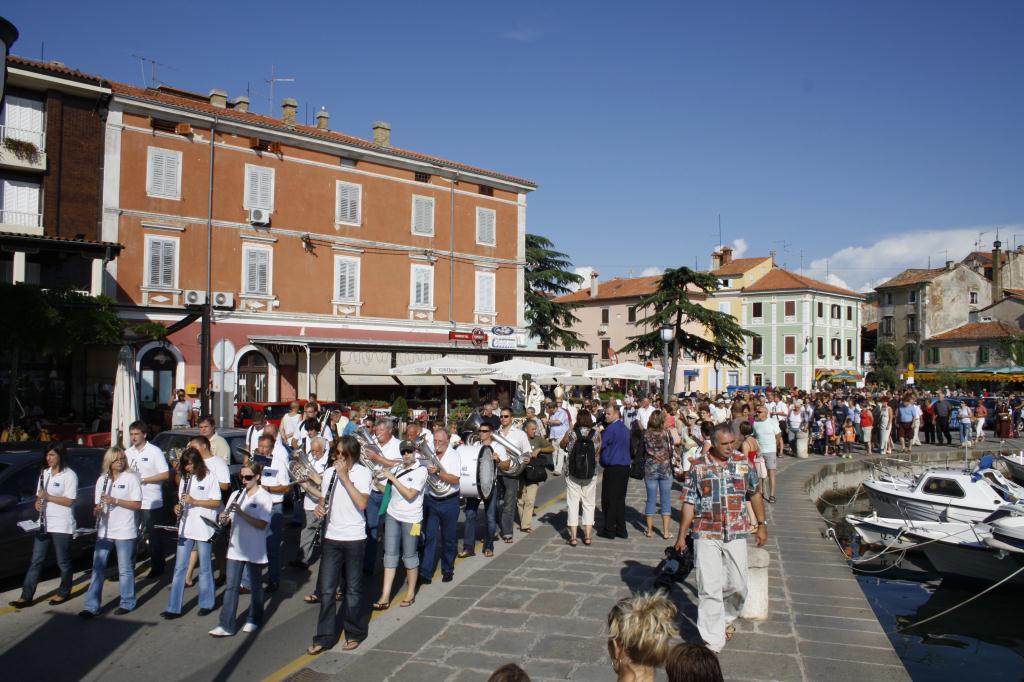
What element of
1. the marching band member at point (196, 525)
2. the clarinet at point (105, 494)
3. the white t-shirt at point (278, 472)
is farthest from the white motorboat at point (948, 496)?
the clarinet at point (105, 494)

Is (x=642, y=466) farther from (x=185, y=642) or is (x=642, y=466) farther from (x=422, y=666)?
(x=185, y=642)

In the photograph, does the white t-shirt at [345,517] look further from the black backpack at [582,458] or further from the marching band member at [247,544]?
the black backpack at [582,458]

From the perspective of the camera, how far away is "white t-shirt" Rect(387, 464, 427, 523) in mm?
7074

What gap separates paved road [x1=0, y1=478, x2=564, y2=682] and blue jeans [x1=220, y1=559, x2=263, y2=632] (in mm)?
144

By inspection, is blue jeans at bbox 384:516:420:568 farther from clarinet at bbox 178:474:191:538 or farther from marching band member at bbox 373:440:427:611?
clarinet at bbox 178:474:191:538

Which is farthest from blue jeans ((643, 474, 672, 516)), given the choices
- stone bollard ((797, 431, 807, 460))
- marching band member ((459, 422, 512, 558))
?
stone bollard ((797, 431, 807, 460))

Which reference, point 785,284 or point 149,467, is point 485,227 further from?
point 785,284

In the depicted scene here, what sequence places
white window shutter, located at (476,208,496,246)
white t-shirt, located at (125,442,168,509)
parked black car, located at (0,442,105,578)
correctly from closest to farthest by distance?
1. parked black car, located at (0,442,105,578)
2. white t-shirt, located at (125,442,168,509)
3. white window shutter, located at (476,208,496,246)

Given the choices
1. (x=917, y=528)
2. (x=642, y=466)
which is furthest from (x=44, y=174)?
(x=917, y=528)

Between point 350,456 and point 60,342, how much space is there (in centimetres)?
1525

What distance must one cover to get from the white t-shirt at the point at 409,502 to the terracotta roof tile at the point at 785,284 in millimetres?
58620

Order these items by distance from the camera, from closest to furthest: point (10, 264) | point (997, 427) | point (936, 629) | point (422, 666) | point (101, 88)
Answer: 1. point (422, 666)
2. point (936, 629)
3. point (10, 264)
4. point (101, 88)
5. point (997, 427)

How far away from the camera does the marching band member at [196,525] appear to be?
22.5ft

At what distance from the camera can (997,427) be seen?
3025 cm
